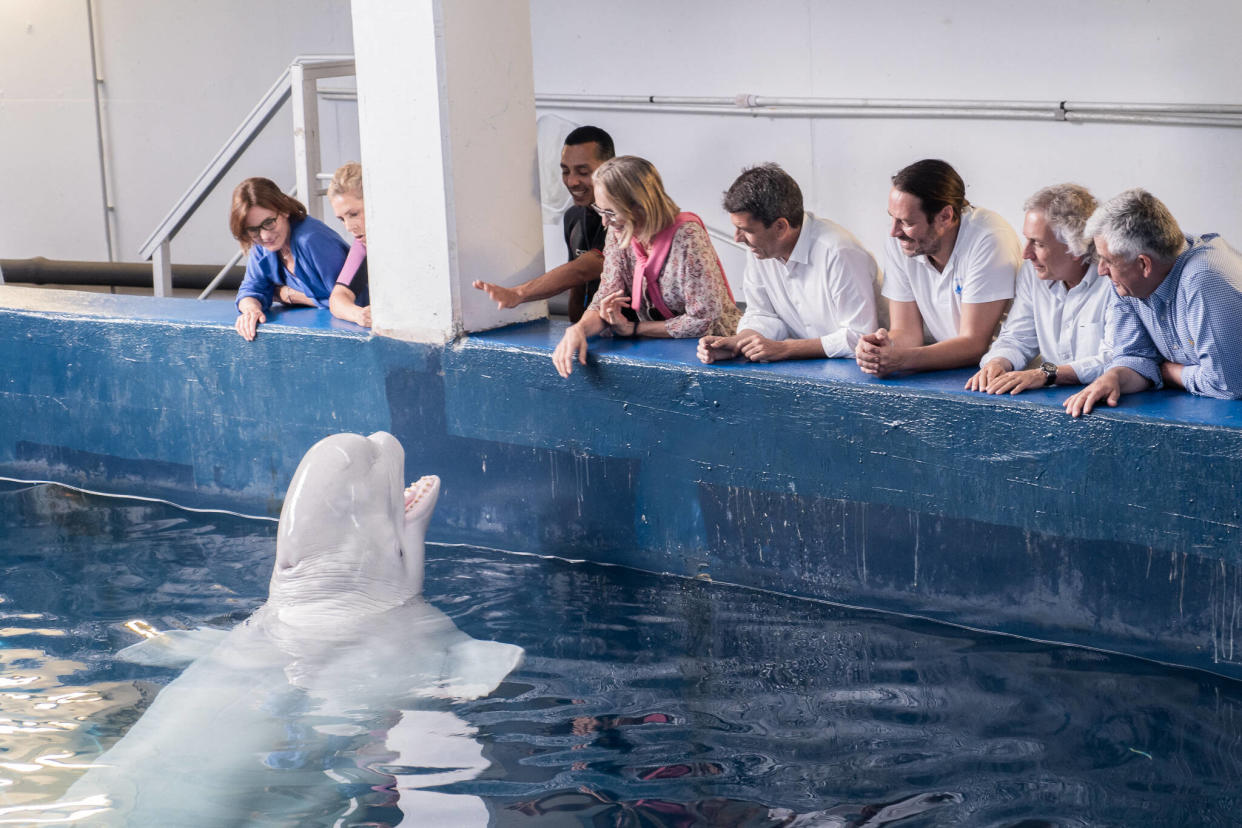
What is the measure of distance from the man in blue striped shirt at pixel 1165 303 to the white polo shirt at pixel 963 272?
0.51 meters

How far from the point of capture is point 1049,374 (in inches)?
189

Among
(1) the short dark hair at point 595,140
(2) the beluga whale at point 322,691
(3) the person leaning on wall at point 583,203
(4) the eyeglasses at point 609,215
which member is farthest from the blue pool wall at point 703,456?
(1) the short dark hair at point 595,140

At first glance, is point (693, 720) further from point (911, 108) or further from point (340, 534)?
point (911, 108)

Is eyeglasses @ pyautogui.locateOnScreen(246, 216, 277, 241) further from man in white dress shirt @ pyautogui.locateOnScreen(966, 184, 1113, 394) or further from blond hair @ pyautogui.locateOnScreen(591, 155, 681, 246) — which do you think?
man in white dress shirt @ pyautogui.locateOnScreen(966, 184, 1113, 394)

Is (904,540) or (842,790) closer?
(842,790)

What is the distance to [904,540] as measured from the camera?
5.07 metres

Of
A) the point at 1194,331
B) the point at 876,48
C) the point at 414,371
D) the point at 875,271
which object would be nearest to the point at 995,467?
the point at 1194,331

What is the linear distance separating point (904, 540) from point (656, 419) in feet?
3.90

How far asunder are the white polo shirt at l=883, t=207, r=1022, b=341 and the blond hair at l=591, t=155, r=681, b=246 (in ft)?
3.35

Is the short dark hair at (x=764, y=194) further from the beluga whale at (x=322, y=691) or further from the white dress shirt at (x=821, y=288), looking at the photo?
the beluga whale at (x=322, y=691)

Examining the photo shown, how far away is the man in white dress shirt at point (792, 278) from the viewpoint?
5.43m

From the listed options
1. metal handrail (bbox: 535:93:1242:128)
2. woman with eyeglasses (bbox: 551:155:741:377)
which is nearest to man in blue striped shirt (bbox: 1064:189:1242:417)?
woman with eyeglasses (bbox: 551:155:741:377)

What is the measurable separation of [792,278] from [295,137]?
4157 millimetres

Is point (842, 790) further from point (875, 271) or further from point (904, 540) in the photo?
point (875, 271)
